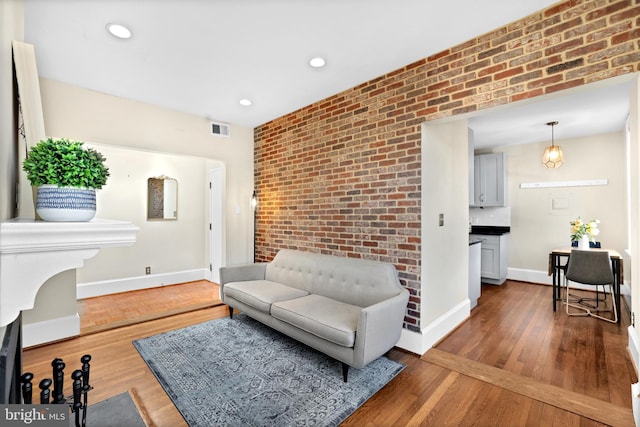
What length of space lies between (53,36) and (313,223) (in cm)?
289

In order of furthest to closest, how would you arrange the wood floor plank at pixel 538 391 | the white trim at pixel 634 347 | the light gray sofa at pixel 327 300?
the white trim at pixel 634 347 → the light gray sofa at pixel 327 300 → the wood floor plank at pixel 538 391

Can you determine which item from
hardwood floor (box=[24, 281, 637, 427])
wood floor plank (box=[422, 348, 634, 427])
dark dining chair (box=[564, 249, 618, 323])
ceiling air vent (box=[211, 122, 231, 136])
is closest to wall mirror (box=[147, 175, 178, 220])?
ceiling air vent (box=[211, 122, 231, 136])

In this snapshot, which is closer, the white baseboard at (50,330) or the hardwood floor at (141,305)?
the white baseboard at (50,330)

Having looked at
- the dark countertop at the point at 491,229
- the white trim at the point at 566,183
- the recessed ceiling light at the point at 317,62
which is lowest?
the dark countertop at the point at 491,229

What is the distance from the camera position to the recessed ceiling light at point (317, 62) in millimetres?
2629

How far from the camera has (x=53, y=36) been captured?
2301 millimetres

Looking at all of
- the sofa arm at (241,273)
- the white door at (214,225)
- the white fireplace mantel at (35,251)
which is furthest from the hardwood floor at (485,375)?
the white door at (214,225)

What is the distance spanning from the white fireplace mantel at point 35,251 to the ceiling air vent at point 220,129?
3.66 m

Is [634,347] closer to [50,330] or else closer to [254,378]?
[254,378]

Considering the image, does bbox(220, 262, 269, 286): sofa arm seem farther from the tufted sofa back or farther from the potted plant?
the potted plant

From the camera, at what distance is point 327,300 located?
2863 mm

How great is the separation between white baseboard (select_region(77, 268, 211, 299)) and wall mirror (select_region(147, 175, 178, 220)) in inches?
41.1

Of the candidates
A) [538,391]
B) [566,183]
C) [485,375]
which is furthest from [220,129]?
[566,183]

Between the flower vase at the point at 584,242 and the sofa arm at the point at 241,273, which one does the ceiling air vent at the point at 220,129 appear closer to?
the sofa arm at the point at 241,273
